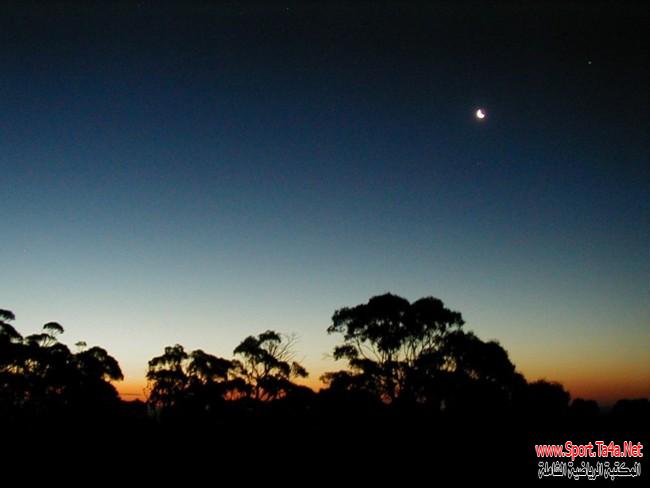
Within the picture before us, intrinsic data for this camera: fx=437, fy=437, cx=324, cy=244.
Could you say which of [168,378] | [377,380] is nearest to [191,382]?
[168,378]

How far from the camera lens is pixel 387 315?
43.6 meters

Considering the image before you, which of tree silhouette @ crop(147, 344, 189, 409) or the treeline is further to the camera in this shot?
tree silhouette @ crop(147, 344, 189, 409)

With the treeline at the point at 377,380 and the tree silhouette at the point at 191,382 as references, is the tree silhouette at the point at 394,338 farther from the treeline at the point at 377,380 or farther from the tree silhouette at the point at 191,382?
the tree silhouette at the point at 191,382

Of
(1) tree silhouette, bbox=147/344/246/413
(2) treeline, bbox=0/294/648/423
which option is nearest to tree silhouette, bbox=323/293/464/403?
(2) treeline, bbox=0/294/648/423

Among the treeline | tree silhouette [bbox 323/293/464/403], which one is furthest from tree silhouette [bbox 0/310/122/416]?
tree silhouette [bbox 323/293/464/403]

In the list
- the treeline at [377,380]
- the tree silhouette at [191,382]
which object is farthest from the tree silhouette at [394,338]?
the tree silhouette at [191,382]

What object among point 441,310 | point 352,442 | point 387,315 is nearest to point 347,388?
point 387,315

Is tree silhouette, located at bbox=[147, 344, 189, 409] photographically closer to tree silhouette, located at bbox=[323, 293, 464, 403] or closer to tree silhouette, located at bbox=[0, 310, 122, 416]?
tree silhouette, located at bbox=[0, 310, 122, 416]

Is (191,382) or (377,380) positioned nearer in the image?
(377,380)

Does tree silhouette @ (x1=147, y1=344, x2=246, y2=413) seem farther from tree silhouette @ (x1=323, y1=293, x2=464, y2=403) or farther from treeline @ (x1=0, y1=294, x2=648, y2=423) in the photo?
tree silhouette @ (x1=323, y1=293, x2=464, y2=403)

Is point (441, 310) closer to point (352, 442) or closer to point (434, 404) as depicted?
point (434, 404)

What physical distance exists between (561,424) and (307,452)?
1784 centimetres

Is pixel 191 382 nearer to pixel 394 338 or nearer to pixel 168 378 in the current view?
pixel 168 378

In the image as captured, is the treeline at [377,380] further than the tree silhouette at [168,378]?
No
